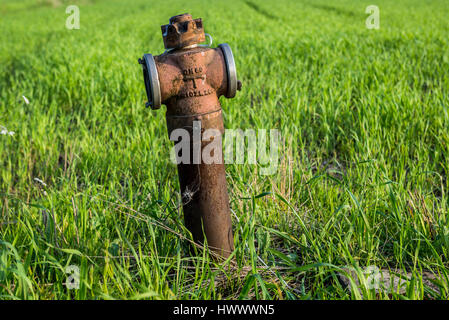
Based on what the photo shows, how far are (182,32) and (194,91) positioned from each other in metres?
0.19

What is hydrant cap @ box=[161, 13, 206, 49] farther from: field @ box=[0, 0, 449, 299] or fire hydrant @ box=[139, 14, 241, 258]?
field @ box=[0, 0, 449, 299]

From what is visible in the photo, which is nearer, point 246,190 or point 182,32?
point 182,32

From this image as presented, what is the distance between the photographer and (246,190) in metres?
1.98

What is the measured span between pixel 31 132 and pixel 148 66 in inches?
→ 76.8

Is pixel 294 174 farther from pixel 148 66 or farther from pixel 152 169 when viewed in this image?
pixel 148 66

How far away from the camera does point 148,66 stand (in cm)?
126

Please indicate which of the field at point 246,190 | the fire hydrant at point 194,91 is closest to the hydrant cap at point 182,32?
the fire hydrant at point 194,91

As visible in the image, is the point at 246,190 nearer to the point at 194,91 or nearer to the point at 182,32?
the point at 194,91

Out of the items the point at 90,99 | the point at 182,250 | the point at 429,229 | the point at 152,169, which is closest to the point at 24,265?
the point at 182,250

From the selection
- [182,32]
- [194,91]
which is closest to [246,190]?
[194,91]

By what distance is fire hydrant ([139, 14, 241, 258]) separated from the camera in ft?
4.22

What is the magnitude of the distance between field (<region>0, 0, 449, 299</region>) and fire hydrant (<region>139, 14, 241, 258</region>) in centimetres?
15

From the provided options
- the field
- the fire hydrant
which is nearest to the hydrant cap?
the fire hydrant

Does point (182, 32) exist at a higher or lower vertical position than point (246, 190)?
higher
